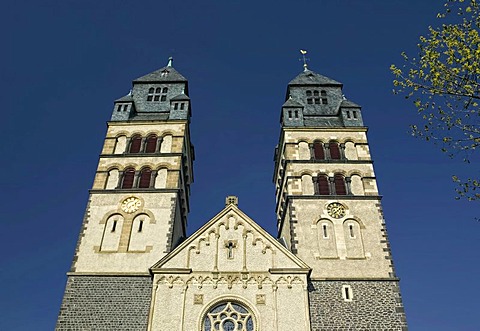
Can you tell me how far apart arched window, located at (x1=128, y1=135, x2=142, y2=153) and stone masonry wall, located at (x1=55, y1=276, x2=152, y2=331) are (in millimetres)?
9474

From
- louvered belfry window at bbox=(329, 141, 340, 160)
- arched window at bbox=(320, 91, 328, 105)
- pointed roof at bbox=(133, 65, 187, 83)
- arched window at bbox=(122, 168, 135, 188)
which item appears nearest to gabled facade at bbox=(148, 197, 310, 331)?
arched window at bbox=(122, 168, 135, 188)

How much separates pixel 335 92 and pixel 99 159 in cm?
1769

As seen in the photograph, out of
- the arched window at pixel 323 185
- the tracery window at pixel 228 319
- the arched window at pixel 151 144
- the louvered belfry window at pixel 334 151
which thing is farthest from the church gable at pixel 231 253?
the louvered belfry window at pixel 334 151

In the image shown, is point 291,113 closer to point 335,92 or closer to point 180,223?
point 335,92

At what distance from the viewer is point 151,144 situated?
32.3 m

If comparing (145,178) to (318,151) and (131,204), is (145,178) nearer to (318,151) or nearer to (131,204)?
(131,204)

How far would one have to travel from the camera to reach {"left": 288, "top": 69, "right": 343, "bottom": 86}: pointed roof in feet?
124

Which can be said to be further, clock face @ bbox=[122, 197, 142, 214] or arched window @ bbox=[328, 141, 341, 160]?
arched window @ bbox=[328, 141, 341, 160]

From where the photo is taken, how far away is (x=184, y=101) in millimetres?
34688

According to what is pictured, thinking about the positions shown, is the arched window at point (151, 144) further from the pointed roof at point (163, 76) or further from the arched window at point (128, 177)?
the pointed roof at point (163, 76)

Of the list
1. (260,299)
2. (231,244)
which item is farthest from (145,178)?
(260,299)

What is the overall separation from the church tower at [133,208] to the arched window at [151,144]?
63 millimetres

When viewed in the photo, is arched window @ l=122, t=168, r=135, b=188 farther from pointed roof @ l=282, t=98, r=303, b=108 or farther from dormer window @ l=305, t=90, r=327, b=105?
dormer window @ l=305, t=90, r=327, b=105

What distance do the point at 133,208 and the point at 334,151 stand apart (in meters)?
13.1
